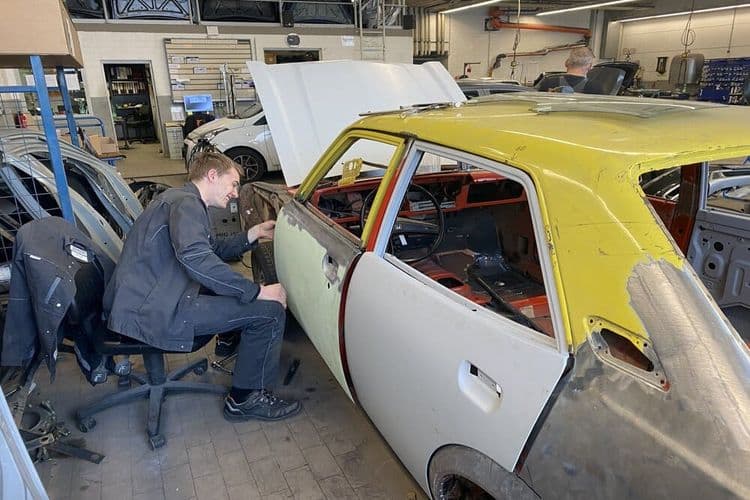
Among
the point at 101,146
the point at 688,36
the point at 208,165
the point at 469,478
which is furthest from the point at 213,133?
the point at 688,36

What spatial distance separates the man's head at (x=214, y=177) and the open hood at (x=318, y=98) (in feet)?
3.70

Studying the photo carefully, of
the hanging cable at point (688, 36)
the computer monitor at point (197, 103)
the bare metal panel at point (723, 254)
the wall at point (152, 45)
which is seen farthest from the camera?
the hanging cable at point (688, 36)

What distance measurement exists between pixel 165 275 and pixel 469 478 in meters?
1.58

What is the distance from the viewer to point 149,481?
7.23 feet

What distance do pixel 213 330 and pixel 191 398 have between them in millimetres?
675

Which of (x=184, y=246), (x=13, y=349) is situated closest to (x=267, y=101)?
(x=184, y=246)

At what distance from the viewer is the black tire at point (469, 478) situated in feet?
3.86

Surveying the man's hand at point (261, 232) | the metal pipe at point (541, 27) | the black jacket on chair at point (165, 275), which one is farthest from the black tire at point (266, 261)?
the metal pipe at point (541, 27)

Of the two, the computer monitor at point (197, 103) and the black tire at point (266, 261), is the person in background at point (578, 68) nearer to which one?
the black tire at point (266, 261)

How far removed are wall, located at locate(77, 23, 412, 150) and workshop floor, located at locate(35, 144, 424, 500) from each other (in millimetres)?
10022

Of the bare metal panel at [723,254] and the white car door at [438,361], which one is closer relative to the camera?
the white car door at [438,361]

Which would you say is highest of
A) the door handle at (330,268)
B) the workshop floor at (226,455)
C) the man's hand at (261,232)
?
the door handle at (330,268)

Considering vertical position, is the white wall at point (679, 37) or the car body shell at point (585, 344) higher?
the white wall at point (679, 37)

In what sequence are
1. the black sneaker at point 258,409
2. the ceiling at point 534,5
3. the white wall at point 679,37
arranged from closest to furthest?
the black sneaker at point 258,409
the ceiling at point 534,5
the white wall at point 679,37
